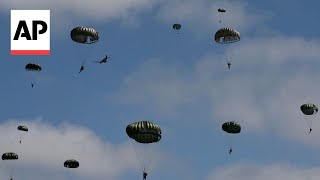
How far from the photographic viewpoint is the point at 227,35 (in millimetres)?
97812

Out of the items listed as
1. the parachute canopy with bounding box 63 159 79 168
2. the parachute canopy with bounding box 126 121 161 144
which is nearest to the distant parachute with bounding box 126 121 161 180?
the parachute canopy with bounding box 126 121 161 144

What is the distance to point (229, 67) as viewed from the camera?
9550 cm

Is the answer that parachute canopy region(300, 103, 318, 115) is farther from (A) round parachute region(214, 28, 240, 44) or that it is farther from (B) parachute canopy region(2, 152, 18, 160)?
(B) parachute canopy region(2, 152, 18, 160)

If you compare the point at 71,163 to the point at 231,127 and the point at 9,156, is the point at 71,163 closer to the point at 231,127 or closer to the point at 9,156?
the point at 9,156

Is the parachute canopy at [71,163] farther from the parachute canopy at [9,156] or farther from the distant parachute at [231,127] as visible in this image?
the distant parachute at [231,127]

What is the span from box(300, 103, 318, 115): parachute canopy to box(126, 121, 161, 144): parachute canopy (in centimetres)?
3845

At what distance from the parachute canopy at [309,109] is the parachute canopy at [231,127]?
13.3m

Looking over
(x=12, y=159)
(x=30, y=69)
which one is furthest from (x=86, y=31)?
(x=12, y=159)

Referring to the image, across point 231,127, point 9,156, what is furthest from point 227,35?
point 9,156

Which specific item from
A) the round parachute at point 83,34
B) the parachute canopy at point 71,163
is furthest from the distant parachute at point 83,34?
the parachute canopy at point 71,163

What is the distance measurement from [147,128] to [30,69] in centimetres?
3470

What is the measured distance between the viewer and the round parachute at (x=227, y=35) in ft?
321

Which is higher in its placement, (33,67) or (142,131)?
(33,67)

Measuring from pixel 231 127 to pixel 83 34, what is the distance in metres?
27.5
